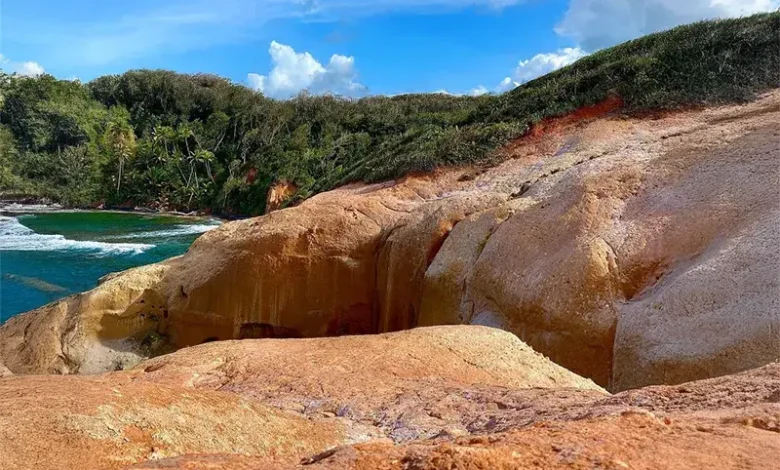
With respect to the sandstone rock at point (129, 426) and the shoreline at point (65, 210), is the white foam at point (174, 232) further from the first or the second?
the sandstone rock at point (129, 426)

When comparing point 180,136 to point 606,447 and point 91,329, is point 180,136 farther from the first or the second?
point 606,447

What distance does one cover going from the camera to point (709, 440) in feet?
10.5

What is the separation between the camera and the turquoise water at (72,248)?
75.3 feet

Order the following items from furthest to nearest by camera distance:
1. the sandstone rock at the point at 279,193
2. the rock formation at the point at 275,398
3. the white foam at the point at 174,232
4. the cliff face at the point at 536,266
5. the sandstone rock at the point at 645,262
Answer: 1. the sandstone rock at the point at 279,193
2. the white foam at the point at 174,232
3. the cliff face at the point at 536,266
4. the sandstone rock at the point at 645,262
5. the rock formation at the point at 275,398

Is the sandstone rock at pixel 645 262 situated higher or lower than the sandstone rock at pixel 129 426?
higher

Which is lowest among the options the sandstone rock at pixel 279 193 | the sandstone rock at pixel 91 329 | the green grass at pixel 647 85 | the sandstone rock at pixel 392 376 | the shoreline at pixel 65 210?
the sandstone rock at pixel 91 329

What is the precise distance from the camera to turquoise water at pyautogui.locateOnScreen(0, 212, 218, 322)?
2295 cm

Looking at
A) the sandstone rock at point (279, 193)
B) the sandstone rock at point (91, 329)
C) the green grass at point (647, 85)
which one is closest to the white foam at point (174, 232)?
the sandstone rock at point (279, 193)

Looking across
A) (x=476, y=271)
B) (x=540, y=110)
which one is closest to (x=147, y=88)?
(x=540, y=110)

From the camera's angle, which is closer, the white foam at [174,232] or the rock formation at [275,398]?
the rock formation at [275,398]

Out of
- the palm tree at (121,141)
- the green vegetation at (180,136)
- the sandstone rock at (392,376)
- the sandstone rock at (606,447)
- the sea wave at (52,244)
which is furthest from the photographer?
the palm tree at (121,141)

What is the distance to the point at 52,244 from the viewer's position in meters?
32.0

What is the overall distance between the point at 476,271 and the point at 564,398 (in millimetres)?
4705

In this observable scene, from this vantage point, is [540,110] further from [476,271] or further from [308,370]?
[308,370]
